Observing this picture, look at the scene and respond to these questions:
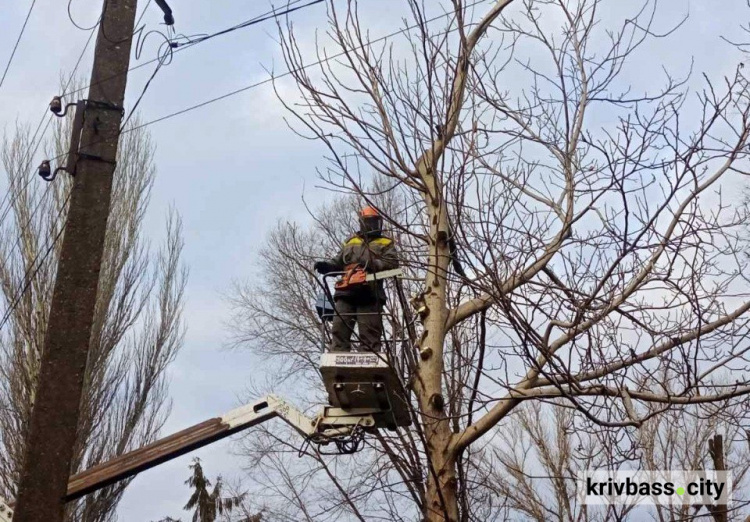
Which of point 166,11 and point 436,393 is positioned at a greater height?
point 166,11

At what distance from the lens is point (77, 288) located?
5.10 metres

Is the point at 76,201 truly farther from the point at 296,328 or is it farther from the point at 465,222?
the point at 296,328

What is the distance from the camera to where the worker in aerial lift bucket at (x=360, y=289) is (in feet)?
21.1

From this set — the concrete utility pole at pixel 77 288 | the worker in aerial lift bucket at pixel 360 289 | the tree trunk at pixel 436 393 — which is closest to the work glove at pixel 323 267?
the worker in aerial lift bucket at pixel 360 289

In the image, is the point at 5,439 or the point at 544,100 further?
the point at 5,439

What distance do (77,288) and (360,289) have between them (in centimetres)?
222

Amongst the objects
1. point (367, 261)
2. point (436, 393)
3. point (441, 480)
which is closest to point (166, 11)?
point (367, 261)

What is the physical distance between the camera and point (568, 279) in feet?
19.4

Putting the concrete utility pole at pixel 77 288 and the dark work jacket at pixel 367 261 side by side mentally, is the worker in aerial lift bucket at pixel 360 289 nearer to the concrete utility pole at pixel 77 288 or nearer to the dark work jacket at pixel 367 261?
the dark work jacket at pixel 367 261

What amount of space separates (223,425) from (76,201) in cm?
213

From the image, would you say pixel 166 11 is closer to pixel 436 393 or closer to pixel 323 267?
pixel 323 267

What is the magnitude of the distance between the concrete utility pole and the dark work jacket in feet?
6.07

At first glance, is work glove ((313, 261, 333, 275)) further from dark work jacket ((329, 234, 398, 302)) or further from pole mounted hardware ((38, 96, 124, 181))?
pole mounted hardware ((38, 96, 124, 181))

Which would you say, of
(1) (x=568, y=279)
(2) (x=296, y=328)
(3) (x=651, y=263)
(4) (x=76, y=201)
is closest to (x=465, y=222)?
(1) (x=568, y=279)
